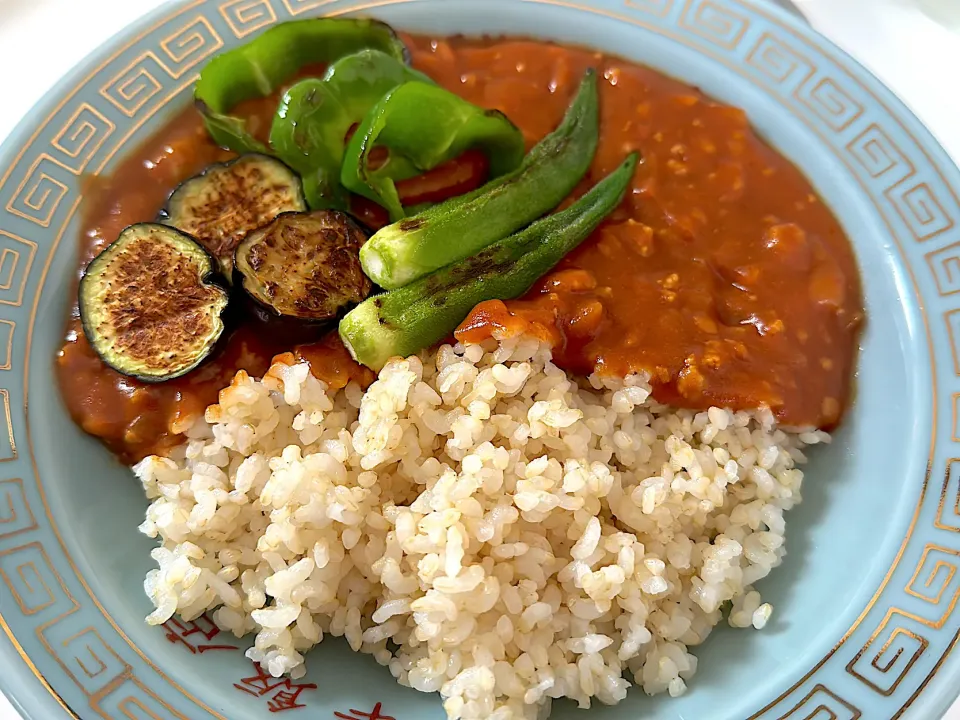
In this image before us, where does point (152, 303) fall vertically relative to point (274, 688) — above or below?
above

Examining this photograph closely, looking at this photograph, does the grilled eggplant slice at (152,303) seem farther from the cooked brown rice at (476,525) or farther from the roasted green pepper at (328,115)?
the roasted green pepper at (328,115)

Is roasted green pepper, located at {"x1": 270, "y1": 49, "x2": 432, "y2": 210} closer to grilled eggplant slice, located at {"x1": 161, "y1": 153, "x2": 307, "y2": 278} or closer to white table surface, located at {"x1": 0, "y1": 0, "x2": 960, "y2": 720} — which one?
grilled eggplant slice, located at {"x1": 161, "y1": 153, "x2": 307, "y2": 278}

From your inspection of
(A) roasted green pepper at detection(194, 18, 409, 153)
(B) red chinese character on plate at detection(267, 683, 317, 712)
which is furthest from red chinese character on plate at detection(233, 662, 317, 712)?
(A) roasted green pepper at detection(194, 18, 409, 153)

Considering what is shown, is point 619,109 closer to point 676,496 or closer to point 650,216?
point 650,216

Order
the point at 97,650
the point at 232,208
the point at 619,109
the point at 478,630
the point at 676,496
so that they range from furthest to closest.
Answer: the point at 619,109 < the point at 232,208 < the point at 676,496 < the point at 478,630 < the point at 97,650

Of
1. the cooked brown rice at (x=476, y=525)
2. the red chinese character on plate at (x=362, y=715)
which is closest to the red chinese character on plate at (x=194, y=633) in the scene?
the cooked brown rice at (x=476, y=525)

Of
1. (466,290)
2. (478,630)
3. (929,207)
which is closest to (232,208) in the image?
(466,290)

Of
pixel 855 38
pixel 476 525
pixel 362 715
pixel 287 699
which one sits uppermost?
pixel 855 38

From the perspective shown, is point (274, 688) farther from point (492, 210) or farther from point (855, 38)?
point (855, 38)

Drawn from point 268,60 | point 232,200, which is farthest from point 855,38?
point 232,200
